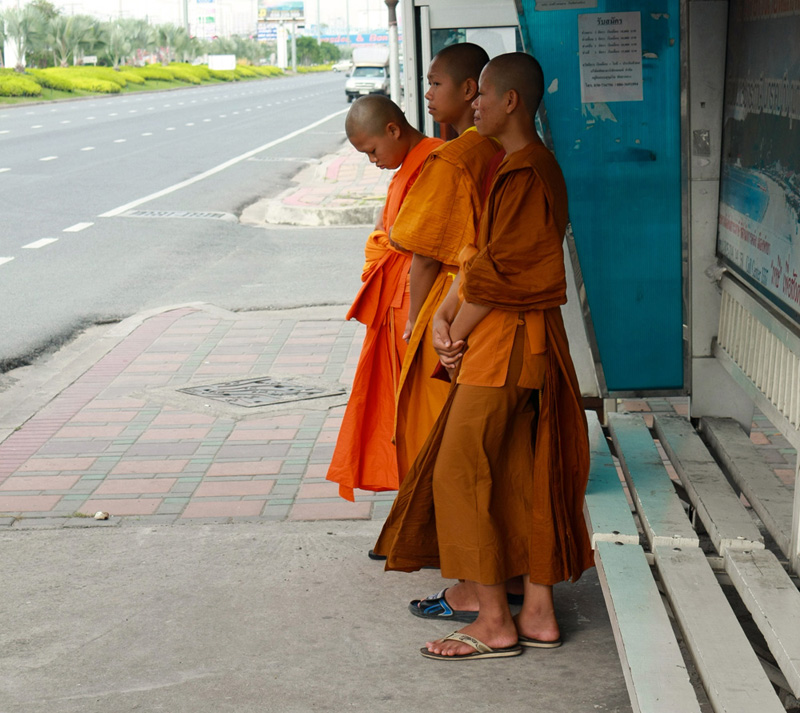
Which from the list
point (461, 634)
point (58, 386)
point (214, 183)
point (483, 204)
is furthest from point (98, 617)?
point (214, 183)

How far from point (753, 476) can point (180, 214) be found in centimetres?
1186

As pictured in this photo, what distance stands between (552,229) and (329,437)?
2845 mm

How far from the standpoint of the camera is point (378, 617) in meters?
3.63

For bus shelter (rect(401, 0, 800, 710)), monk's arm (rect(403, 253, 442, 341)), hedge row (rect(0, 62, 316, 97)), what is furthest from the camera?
hedge row (rect(0, 62, 316, 97))

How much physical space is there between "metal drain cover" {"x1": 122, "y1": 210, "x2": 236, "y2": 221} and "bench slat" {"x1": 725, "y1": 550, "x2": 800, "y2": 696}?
39.1ft

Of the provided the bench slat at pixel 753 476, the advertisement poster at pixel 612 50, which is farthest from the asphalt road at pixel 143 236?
the bench slat at pixel 753 476

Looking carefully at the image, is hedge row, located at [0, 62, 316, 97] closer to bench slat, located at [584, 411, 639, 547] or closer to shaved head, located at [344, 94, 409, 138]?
shaved head, located at [344, 94, 409, 138]

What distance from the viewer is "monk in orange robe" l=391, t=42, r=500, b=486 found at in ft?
11.0

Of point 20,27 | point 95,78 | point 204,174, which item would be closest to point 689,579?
point 204,174

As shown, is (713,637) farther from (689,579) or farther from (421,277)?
(421,277)

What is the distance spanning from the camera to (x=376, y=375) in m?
4.03

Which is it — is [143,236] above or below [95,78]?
below

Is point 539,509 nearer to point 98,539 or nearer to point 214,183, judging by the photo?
point 98,539

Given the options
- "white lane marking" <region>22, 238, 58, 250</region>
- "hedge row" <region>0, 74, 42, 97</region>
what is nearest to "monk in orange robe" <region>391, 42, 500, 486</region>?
"white lane marking" <region>22, 238, 58, 250</region>
